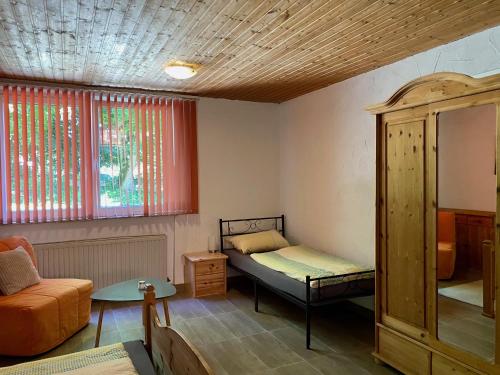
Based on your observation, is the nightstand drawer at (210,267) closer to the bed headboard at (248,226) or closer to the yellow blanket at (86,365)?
the bed headboard at (248,226)

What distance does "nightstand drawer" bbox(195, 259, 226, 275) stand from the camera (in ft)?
14.9

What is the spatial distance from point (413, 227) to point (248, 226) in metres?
2.85

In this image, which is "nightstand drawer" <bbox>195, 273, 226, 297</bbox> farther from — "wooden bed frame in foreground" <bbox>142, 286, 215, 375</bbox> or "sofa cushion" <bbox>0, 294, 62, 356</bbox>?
"wooden bed frame in foreground" <bbox>142, 286, 215, 375</bbox>

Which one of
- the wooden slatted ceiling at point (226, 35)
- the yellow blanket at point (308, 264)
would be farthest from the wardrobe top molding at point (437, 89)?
the yellow blanket at point (308, 264)

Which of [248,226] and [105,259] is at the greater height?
[248,226]

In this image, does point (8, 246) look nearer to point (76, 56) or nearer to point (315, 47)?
point (76, 56)

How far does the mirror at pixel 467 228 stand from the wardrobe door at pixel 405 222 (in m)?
0.13

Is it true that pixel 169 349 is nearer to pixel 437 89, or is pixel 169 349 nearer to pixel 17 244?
pixel 437 89

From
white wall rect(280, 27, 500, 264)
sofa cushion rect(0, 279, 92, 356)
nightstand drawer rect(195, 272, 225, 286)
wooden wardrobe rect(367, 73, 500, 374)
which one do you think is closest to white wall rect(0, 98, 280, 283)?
white wall rect(280, 27, 500, 264)

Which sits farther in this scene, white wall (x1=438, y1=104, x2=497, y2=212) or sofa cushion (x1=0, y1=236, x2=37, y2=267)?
sofa cushion (x1=0, y1=236, x2=37, y2=267)

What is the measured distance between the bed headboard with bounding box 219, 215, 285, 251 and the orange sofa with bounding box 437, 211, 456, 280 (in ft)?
9.66

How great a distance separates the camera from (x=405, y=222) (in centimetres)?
271

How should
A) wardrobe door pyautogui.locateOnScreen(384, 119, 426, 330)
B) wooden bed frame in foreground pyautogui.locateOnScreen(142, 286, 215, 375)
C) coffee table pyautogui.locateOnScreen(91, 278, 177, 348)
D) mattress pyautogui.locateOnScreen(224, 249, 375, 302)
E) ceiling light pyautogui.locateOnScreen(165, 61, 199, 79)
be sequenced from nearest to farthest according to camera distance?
wooden bed frame in foreground pyautogui.locateOnScreen(142, 286, 215, 375), wardrobe door pyautogui.locateOnScreen(384, 119, 426, 330), coffee table pyautogui.locateOnScreen(91, 278, 177, 348), mattress pyautogui.locateOnScreen(224, 249, 375, 302), ceiling light pyautogui.locateOnScreen(165, 61, 199, 79)

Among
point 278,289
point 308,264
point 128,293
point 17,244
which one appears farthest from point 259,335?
point 17,244
